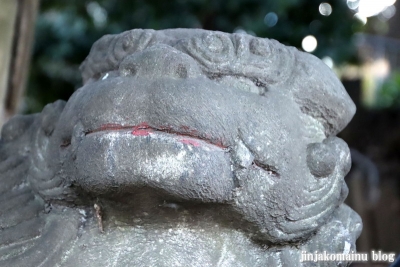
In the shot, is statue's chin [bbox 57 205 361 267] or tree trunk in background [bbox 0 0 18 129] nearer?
statue's chin [bbox 57 205 361 267]

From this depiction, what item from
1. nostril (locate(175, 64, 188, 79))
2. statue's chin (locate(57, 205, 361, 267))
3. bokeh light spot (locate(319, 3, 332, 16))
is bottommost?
statue's chin (locate(57, 205, 361, 267))

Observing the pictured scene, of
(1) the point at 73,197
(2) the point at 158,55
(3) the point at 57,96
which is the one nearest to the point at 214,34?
(2) the point at 158,55

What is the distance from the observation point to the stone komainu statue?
2.05 ft

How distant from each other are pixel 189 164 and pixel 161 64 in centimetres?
16

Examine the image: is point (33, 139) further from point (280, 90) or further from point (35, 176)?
point (280, 90)

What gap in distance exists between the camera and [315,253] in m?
0.73

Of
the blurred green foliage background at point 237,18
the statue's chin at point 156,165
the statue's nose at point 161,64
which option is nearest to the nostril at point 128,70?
the statue's nose at point 161,64

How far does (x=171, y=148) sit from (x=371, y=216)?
2.88 meters

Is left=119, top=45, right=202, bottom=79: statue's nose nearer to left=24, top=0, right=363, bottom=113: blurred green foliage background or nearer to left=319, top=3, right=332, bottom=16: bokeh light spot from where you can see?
left=24, top=0, right=363, bottom=113: blurred green foliage background

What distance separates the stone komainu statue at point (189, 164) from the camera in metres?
0.62

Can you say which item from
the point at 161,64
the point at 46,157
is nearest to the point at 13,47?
the point at 46,157

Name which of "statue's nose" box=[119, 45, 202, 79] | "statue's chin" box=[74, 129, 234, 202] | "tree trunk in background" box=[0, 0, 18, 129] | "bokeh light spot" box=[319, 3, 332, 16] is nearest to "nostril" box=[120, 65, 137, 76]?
"statue's nose" box=[119, 45, 202, 79]

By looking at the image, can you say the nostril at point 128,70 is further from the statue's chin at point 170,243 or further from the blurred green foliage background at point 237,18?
the blurred green foliage background at point 237,18

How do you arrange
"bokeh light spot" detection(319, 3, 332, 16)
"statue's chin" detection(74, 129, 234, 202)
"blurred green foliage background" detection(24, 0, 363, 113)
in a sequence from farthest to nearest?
"bokeh light spot" detection(319, 3, 332, 16) → "blurred green foliage background" detection(24, 0, 363, 113) → "statue's chin" detection(74, 129, 234, 202)
